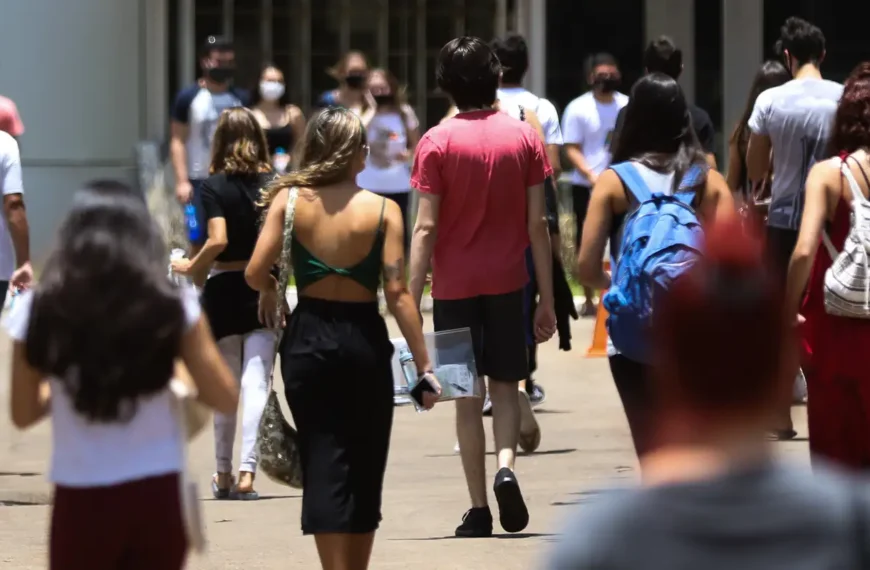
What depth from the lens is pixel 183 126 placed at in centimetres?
1212

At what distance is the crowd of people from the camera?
2498 mm

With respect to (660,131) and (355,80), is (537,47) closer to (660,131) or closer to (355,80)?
(355,80)

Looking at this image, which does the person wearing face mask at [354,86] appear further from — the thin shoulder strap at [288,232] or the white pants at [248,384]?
the thin shoulder strap at [288,232]

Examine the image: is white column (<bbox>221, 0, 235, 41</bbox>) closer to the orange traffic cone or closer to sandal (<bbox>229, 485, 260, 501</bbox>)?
the orange traffic cone

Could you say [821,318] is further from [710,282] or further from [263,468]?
[710,282]

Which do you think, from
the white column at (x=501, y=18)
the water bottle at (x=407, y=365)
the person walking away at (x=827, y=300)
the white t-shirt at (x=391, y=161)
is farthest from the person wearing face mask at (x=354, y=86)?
the person walking away at (x=827, y=300)

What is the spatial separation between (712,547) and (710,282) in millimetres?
380

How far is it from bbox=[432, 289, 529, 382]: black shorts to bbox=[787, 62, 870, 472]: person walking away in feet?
4.73

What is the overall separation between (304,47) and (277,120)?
4.69 m

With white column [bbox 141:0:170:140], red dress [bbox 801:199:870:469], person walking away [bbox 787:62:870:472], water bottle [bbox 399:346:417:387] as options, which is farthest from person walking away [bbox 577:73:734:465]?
white column [bbox 141:0:170:140]

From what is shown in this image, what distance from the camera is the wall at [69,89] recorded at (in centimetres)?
1627

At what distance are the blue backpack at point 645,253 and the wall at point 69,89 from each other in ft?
35.6

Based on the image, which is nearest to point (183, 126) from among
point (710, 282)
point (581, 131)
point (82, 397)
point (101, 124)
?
point (581, 131)

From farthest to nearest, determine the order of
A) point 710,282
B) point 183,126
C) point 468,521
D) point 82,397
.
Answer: point 183,126 → point 468,521 → point 82,397 → point 710,282
